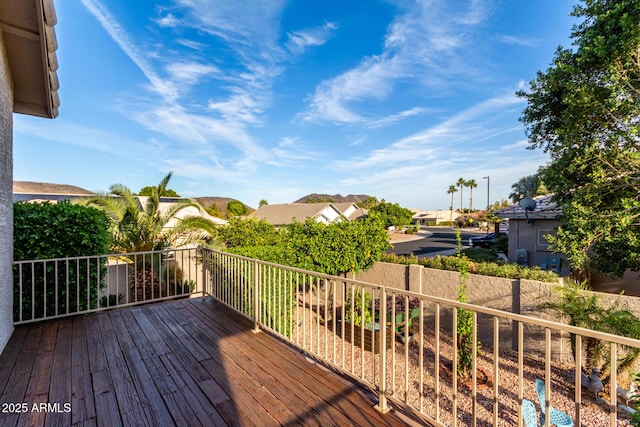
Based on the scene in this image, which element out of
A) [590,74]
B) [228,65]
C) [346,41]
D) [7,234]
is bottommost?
[7,234]

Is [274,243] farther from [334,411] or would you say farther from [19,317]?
[334,411]

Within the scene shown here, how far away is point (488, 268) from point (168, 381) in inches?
229

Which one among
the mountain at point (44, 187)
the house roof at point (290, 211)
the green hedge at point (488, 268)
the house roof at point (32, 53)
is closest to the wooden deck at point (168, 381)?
the house roof at point (32, 53)

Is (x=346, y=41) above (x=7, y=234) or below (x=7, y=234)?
above

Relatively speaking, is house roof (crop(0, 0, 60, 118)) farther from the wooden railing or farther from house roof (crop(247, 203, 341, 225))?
house roof (crop(247, 203, 341, 225))

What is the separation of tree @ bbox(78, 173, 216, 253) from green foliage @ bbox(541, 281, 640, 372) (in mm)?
7424

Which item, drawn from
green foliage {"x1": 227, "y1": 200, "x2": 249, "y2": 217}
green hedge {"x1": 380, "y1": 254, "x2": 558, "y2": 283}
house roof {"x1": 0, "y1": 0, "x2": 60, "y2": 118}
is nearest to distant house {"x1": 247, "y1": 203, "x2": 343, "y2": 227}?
green foliage {"x1": 227, "y1": 200, "x2": 249, "y2": 217}

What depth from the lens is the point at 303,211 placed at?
98.1ft

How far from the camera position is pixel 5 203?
10.6 ft

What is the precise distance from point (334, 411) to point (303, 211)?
27.9m

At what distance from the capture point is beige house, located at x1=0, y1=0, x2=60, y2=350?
120 inches

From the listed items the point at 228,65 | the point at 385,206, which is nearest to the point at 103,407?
the point at 228,65

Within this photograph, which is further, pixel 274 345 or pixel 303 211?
pixel 303 211

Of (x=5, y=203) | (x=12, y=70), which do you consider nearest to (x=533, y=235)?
(x=5, y=203)
